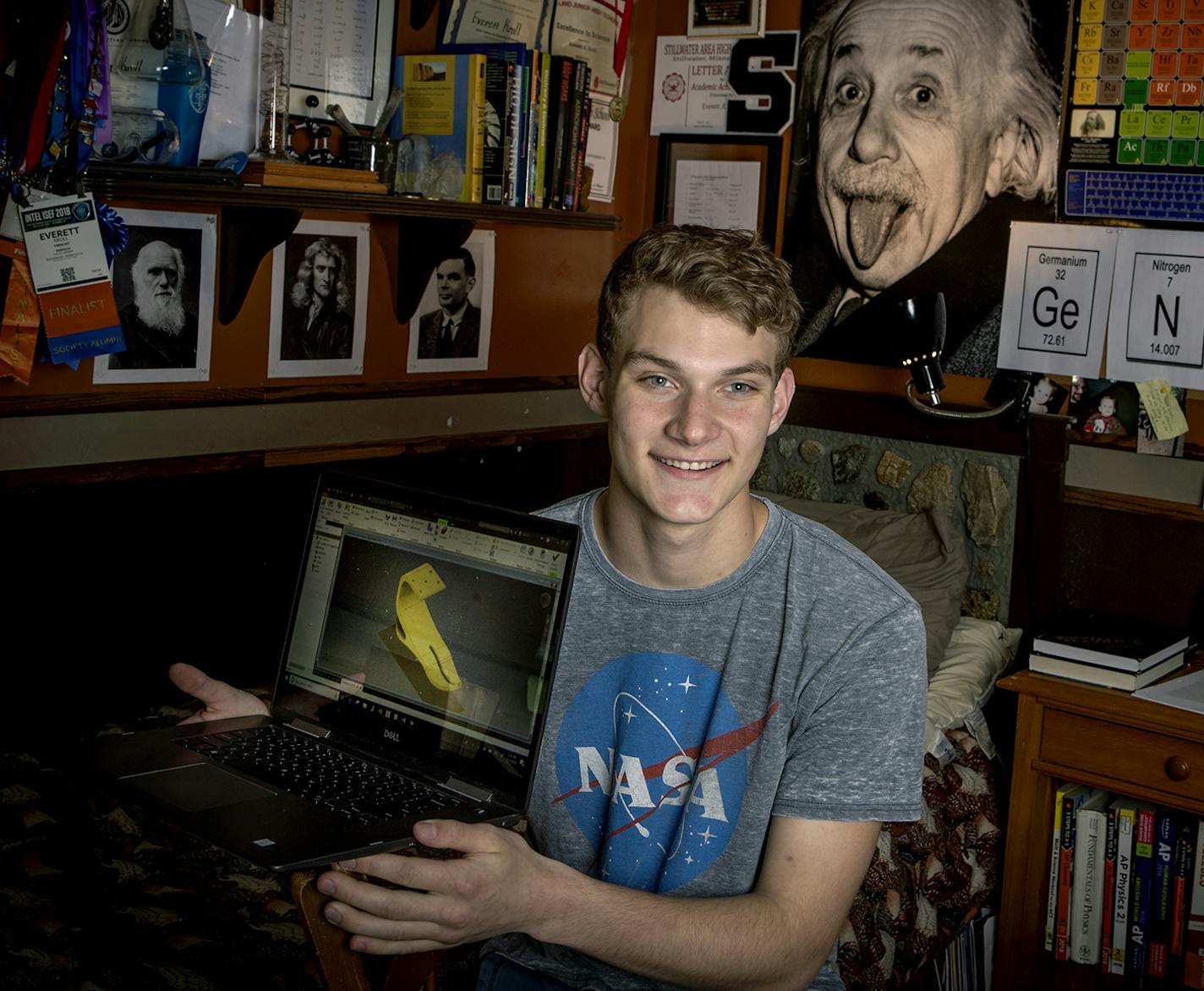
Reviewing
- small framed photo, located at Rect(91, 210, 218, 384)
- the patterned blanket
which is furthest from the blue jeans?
small framed photo, located at Rect(91, 210, 218, 384)

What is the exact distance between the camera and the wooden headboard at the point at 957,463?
115 inches

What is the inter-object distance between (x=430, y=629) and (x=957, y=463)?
1.91 m

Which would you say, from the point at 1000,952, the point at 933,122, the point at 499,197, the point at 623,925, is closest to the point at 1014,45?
the point at 933,122

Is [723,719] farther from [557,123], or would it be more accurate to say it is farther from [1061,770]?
[557,123]

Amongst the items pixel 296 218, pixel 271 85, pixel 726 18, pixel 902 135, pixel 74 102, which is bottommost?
pixel 296 218

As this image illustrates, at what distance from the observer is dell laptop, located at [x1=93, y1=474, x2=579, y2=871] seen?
4.30ft

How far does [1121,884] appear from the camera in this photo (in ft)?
8.36

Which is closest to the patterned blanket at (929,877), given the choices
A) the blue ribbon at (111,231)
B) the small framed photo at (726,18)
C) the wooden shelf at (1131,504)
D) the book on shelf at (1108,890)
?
the book on shelf at (1108,890)

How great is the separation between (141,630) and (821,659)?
1.37m

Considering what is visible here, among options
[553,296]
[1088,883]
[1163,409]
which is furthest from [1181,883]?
[553,296]

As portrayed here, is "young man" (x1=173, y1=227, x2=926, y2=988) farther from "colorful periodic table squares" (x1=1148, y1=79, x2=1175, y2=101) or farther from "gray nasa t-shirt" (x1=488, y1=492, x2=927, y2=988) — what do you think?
"colorful periodic table squares" (x1=1148, y1=79, x2=1175, y2=101)

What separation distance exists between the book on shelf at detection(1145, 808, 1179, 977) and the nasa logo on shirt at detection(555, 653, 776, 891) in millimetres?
1410

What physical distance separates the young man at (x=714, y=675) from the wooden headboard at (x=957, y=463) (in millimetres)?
1508

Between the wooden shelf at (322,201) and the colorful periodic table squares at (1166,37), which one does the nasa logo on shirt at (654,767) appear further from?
the colorful periodic table squares at (1166,37)
